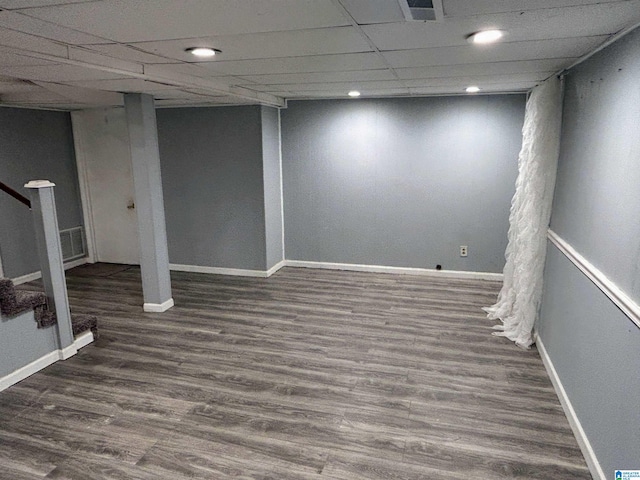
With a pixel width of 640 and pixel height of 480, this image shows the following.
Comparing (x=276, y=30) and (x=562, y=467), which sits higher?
(x=276, y=30)

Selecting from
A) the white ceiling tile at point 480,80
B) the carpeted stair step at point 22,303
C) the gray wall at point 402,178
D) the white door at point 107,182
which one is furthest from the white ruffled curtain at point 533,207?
the white door at point 107,182

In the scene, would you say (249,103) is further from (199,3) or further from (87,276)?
(199,3)

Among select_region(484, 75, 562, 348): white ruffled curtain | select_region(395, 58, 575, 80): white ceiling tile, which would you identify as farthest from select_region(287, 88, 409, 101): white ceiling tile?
select_region(484, 75, 562, 348): white ruffled curtain

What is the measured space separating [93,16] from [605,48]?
2.55m

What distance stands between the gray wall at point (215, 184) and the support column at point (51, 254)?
2293 mm

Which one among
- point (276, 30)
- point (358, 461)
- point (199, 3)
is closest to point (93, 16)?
point (199, 3)

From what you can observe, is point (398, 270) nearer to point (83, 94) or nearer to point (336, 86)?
point (336, 86)

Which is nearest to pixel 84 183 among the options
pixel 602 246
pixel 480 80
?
pixel 480 80

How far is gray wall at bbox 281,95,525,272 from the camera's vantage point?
16.3 ft

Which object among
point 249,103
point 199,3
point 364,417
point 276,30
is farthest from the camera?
point 249,103

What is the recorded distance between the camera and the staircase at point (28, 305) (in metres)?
2.94

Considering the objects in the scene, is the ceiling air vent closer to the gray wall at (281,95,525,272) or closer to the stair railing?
the stair railing

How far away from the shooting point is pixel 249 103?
5027 millimetres

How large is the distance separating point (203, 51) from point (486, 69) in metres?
2.03
